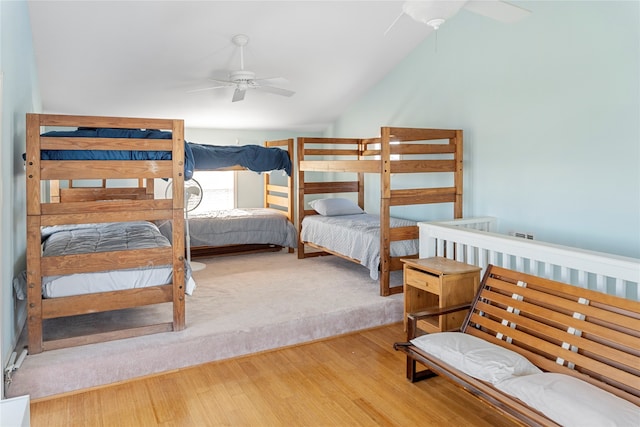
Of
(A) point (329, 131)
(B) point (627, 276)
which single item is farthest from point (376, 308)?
(A) point (329, 131)

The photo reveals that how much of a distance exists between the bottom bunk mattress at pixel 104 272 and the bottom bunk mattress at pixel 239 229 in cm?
137

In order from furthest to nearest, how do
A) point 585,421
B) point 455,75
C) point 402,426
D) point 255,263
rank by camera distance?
point 255,263, point 455,75, point 402,426, point 585,421

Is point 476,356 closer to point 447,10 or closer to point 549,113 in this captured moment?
point 447,10

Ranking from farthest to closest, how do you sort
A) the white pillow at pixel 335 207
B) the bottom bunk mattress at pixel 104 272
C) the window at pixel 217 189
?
the window at pixel 217 189 < the white pillow at pixel 335 207 < the bottom bunk mattress at pixel 104 272

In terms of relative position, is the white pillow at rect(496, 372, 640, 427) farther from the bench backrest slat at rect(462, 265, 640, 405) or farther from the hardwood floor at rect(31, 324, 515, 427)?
the hardwood floor at rect(31, 324, 515, 427)

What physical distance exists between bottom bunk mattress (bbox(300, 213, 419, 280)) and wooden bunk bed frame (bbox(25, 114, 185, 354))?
206 cm

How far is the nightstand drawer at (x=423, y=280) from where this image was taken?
11.1 feet

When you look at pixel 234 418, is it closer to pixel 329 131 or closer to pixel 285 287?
pixel 285 287

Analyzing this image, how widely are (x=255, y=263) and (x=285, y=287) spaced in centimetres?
132

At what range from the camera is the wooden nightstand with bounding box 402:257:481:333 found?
334 centimetres

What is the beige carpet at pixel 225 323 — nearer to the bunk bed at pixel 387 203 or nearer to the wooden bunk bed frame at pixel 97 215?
the wooden bunk bed frame at pixel 97 215

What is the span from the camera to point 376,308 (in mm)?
4027

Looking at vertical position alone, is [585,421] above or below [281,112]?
below

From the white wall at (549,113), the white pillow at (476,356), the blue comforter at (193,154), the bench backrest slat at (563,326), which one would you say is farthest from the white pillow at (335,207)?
the white pillow at (476,356)
